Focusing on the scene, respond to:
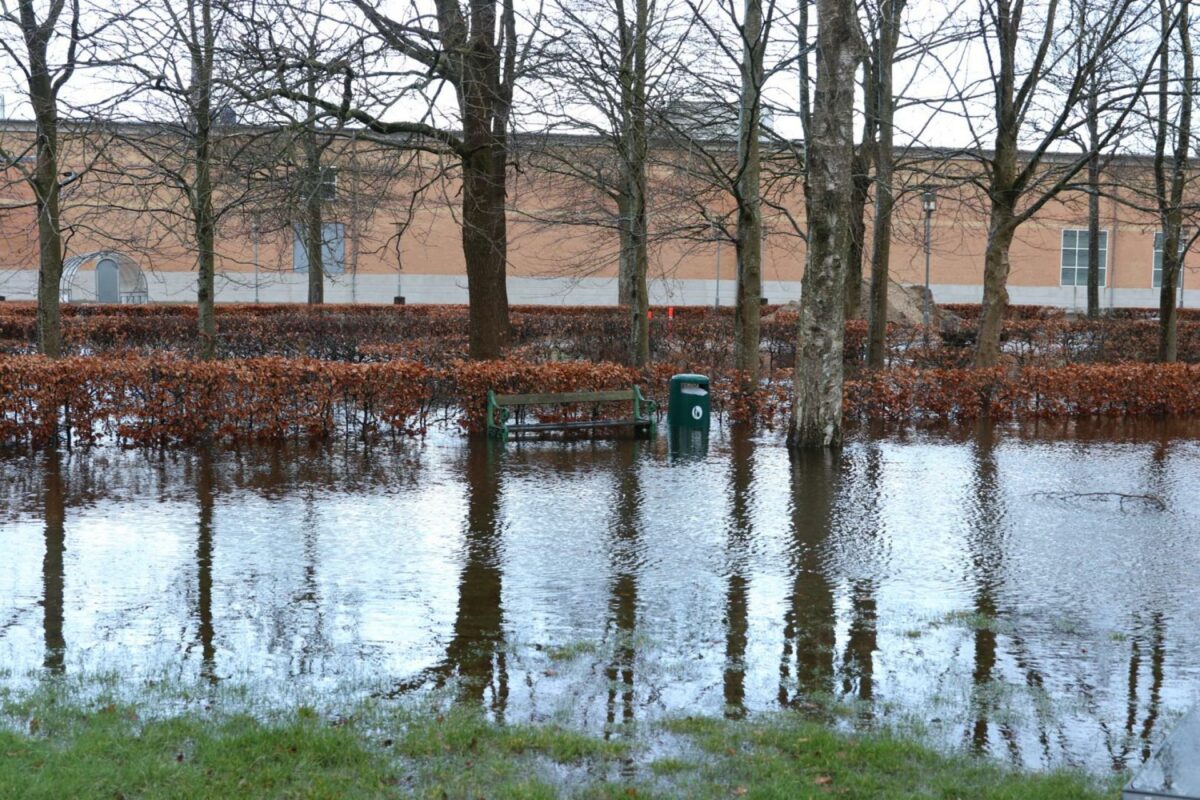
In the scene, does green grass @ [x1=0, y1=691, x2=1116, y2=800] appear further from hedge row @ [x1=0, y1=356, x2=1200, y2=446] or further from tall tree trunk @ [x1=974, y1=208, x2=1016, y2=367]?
tall tree trunk @ [x1=974, y1=208, x2=1016, y2=367]

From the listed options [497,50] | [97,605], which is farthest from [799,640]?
[497,50]

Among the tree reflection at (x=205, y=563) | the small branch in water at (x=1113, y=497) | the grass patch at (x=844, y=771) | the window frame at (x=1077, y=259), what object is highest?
the window frame at (x=1077, y=259)

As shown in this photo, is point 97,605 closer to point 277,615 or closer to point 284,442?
point 277,615

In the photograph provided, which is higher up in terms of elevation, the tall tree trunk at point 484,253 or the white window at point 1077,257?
the white window at point 1077,257

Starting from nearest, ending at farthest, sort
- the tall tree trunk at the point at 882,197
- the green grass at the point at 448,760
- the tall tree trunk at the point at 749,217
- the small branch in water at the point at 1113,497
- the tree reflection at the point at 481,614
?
the green grass at the point at 448,760
the tree reflection at the point at 481,614
the small branch in water at the point at 1113,497
the tall tree trunk at the point at 749,217
the tall tree trunk at the point at 882,197

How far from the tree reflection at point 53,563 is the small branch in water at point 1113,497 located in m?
8.23

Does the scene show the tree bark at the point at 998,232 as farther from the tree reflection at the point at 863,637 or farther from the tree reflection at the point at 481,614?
the tree reflection at the point at 481,614

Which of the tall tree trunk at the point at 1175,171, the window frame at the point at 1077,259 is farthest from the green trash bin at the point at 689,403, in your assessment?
the window frame at the point at 1077,259

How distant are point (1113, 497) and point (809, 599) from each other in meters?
4.85

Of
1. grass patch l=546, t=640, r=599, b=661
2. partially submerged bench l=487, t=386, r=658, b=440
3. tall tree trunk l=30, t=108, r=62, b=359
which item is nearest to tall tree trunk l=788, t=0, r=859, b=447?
partially submerged bench l=487, t=386, r=658, b=440

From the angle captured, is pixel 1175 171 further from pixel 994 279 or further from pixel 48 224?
pixel 48 224

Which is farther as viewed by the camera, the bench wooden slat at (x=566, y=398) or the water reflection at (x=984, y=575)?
the bench wooden slat at (x=566, y=398)

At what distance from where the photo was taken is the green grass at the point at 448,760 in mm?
4293

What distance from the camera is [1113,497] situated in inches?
425
